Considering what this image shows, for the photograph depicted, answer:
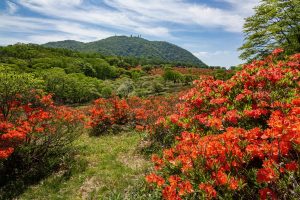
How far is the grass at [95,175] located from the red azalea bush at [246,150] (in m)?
3.37

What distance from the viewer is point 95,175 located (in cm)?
1038

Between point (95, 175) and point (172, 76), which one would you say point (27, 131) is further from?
point (172, 76)

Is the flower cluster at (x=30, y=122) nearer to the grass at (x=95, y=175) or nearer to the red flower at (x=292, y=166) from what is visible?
the grass at (x=95, y=175)

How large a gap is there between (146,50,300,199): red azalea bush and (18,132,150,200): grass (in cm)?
337

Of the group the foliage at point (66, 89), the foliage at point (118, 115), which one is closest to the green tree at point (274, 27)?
the foliage at point (118, 115)

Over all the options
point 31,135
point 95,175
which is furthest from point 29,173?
point 95,175

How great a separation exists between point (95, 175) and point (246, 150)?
6882mm

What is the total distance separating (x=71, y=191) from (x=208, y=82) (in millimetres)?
5960

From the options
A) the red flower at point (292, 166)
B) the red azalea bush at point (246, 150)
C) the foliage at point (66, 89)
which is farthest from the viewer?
the foliage at point (66, 89)

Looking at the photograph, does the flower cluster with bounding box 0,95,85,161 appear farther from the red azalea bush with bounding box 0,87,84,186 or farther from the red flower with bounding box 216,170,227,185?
the red flower with bounding box 216,170,227,185

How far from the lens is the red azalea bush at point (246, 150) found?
175 inches

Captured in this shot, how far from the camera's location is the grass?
913 cm

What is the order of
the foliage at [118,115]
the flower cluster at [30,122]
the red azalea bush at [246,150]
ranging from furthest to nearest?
the foliage at [118,115] < the flower cluster at [30,122] < the red azalea bush at [246,150]

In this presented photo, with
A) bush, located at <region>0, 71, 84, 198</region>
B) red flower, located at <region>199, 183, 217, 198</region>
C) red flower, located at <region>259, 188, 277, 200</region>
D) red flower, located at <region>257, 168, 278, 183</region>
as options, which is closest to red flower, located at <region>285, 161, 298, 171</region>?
red flower, located at <region>257, 168, 278, 183</region>
